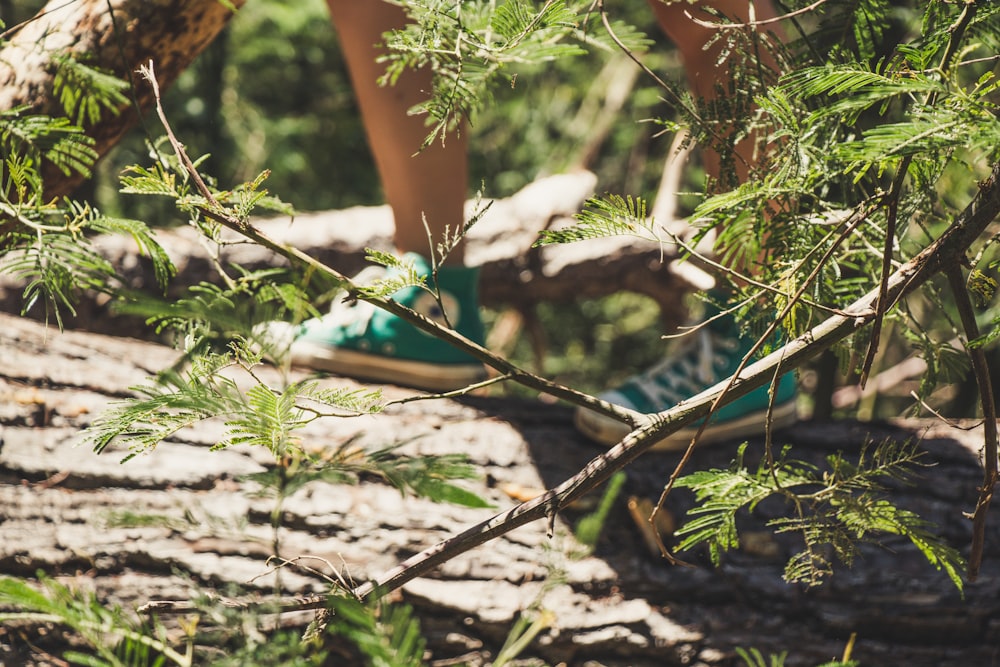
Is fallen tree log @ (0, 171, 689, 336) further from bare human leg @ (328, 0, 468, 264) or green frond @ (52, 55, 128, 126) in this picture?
green frond @ (52, 55, 128, 126)

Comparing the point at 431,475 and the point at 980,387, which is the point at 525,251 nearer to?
the point at 980,387

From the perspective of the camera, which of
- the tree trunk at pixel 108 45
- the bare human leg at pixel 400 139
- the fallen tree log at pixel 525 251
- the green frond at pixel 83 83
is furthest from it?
the fallen tree log at pixel 525 251

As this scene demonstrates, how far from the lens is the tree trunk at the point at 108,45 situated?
151 cm

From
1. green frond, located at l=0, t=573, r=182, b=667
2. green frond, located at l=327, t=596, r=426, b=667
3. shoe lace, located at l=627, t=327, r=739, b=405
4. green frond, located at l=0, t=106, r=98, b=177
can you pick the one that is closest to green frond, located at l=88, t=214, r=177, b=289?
green frond, located at l=0, t=106, r=98, b=177

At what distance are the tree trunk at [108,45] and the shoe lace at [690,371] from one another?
47.0 inches

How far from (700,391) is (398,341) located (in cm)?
71

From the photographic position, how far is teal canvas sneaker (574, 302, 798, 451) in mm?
1849

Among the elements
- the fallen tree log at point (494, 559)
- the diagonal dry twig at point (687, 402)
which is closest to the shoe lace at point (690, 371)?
the fallen tree log at point (494, 559)

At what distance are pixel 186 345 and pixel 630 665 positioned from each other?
104 centimetres

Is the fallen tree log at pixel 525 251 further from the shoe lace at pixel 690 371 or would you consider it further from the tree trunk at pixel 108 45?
the tree trunk at pixel 108 45

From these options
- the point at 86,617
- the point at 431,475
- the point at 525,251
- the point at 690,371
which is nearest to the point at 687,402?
the point at 431,475

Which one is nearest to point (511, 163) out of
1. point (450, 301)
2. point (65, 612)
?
point (450, 301)

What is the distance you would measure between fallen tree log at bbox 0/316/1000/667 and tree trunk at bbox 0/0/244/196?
52 centimetres

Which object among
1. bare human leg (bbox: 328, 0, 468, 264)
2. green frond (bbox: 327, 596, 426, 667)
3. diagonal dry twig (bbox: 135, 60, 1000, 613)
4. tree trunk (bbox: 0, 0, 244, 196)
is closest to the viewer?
green frond (bbox: 327, 596, 426, 667)
